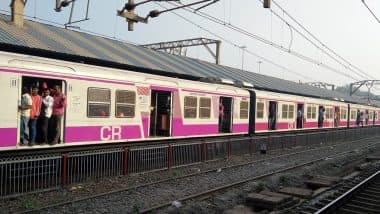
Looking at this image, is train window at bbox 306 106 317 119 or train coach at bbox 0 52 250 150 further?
train window at bbox 306 106 317 119

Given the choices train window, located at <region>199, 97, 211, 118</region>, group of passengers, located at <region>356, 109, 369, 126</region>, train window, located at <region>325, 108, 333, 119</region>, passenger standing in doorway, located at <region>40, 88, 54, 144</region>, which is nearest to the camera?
passenger standing in doorway, located at <region>40, 88, 54, 144</region>

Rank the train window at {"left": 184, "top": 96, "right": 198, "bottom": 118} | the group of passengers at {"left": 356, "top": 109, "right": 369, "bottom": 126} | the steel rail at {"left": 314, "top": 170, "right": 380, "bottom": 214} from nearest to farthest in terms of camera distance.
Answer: the steel rail at {"left": 314, "top": 170, "right": 380, "bottom": 214}, the train window at {"left": 184, "top": 96, "right": 198, "bottom": 118}, the group of passengers at {"left": 356, "top": 109, "right": 369, "bottom": 126}

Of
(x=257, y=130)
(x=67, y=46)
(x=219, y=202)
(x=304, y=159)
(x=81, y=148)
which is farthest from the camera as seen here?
(x=257, y=130)

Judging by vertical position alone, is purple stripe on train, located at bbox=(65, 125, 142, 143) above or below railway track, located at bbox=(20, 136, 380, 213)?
above

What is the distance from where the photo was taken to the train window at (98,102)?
1449cm

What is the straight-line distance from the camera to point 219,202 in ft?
38.4

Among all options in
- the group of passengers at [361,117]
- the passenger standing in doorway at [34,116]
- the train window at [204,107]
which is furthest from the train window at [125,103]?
the group of passengers at [361,117]

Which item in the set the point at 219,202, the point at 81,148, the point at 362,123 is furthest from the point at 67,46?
the point at 362,123

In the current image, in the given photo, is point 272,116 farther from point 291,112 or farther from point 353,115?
point 353,115

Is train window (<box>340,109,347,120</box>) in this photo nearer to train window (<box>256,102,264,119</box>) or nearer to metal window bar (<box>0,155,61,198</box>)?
train window (<box>256,102,264,119</box>)

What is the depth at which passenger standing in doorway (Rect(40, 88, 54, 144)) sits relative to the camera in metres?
13.0

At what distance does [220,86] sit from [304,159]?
535 cm

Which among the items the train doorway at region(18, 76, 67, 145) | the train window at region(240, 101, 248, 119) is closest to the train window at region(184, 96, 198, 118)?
the train window at region(240, 101, 248, 119)

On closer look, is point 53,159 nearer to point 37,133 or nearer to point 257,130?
point 37,133
